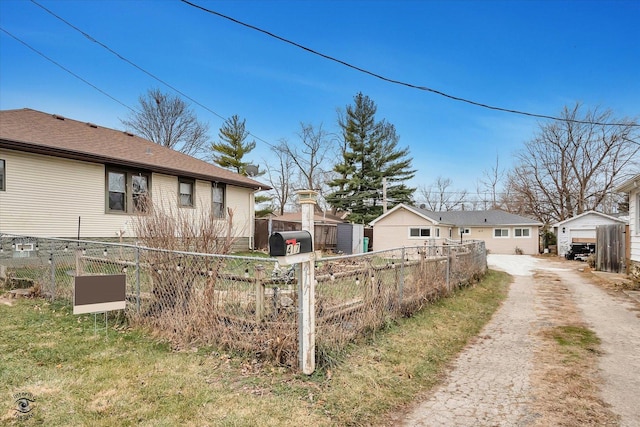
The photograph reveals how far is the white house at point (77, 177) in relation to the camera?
9984 mm

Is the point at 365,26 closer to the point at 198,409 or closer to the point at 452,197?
the point at 198,409

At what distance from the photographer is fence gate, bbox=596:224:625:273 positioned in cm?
1434

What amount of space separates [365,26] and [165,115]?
82.3ft

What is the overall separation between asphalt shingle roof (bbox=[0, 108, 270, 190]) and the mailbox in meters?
10.1

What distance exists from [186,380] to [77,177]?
1042 cm

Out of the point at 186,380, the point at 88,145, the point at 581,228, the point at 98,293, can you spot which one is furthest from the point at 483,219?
the point at 186,380

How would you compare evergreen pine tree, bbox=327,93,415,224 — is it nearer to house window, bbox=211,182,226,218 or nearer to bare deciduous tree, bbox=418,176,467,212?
bare deciduous tree, bbox=418,176,467,212

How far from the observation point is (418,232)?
24938mm

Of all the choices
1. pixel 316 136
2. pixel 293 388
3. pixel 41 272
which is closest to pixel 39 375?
pixel 293 388

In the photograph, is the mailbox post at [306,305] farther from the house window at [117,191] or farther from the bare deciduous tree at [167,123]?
the bare deciduous tree at [167,123]

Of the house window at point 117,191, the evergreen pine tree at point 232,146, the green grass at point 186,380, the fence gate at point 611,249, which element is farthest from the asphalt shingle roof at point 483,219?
the green grass at point 186,380

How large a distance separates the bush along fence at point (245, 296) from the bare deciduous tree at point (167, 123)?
2706 centimetres

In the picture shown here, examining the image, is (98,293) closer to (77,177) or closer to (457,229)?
(77,177)

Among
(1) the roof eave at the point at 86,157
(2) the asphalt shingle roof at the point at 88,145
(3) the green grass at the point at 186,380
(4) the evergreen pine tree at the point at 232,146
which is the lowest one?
(3) the green grass at the point at 186,380
